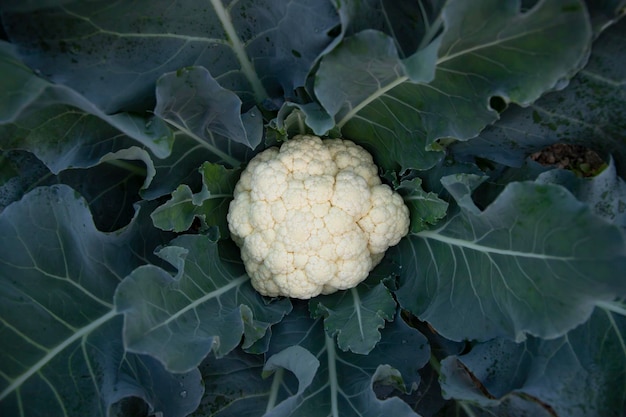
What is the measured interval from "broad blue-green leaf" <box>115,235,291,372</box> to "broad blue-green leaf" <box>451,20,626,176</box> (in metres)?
0.89

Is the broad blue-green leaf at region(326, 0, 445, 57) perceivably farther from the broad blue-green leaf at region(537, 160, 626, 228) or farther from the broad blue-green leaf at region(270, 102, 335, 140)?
the broad blue-green leaf at region(537, 160, 626, 228)

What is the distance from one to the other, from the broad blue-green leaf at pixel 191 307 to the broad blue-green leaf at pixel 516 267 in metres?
0.52

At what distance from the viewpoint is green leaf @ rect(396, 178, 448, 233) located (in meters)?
1.70

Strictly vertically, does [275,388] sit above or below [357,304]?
below

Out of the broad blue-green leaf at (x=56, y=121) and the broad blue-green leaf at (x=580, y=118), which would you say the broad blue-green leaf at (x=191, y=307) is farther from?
the broad blue-green leaf at (x=580, y=118)

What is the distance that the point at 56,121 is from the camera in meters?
1.67

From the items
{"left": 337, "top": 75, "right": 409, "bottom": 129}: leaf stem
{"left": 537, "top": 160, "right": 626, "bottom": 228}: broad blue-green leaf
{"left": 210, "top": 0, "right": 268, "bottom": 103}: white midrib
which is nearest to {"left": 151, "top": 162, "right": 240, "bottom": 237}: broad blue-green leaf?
{"left": 210, "top": 0, "right": 268, "bottom": 103}: white midrib

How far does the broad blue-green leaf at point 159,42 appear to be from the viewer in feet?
5.22

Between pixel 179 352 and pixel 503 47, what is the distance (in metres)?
1.15

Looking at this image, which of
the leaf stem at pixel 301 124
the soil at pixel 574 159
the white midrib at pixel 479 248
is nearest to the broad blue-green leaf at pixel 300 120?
the leaf stem at pixel 301 124

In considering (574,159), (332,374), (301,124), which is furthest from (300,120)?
(574,159)

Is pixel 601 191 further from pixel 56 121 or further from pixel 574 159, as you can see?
pixel 56 121

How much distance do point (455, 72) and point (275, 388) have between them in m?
1.19

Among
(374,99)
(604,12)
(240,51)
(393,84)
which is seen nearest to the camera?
(604,12)
